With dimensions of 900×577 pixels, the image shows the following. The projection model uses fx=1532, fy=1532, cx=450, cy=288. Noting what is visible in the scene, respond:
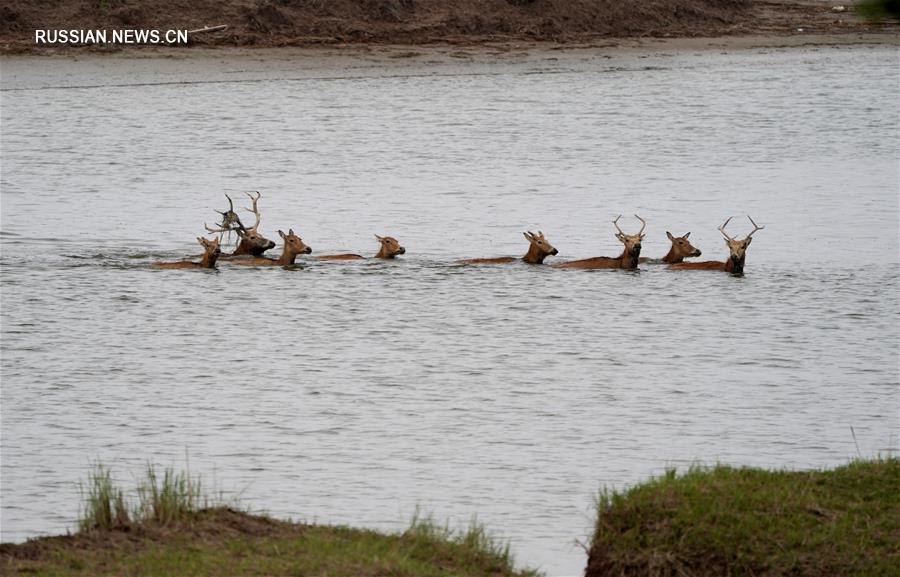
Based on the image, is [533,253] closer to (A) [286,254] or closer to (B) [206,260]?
(A) [286,254]

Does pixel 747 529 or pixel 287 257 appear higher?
pixel 287 257

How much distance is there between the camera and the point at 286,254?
19312 millimetres

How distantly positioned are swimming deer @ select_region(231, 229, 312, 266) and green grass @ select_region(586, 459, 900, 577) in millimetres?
11180

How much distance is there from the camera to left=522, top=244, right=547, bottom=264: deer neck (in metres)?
19.2

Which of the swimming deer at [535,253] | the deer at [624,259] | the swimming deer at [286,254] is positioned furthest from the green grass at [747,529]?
the swimming deer at [286,254]

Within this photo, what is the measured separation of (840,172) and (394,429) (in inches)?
709

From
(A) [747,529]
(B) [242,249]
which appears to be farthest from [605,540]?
(B) [242,249]

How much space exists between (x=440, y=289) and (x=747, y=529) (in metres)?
10.3

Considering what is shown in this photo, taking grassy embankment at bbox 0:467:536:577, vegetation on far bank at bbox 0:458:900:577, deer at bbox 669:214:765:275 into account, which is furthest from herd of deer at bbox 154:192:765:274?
grassy embankment at bbox 0:467:536:577

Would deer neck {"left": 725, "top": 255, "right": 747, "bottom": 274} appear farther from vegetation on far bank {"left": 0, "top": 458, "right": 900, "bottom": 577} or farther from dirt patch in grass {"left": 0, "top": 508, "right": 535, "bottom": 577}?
dirt patch in grass {"left": 0, "top": 508, "right": 535, "bottom": 577}

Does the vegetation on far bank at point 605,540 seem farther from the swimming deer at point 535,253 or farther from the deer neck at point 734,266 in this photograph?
the swimming deer at point 535,253

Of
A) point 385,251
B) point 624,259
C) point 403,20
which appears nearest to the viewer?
point 624,259

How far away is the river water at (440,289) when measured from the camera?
10.8 meters

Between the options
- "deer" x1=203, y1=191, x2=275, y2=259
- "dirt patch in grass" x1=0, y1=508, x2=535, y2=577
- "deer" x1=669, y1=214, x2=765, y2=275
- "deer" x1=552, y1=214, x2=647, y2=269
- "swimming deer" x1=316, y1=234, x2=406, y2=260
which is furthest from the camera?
"deer" x1=203, y1=191, x2=275, y2=259
